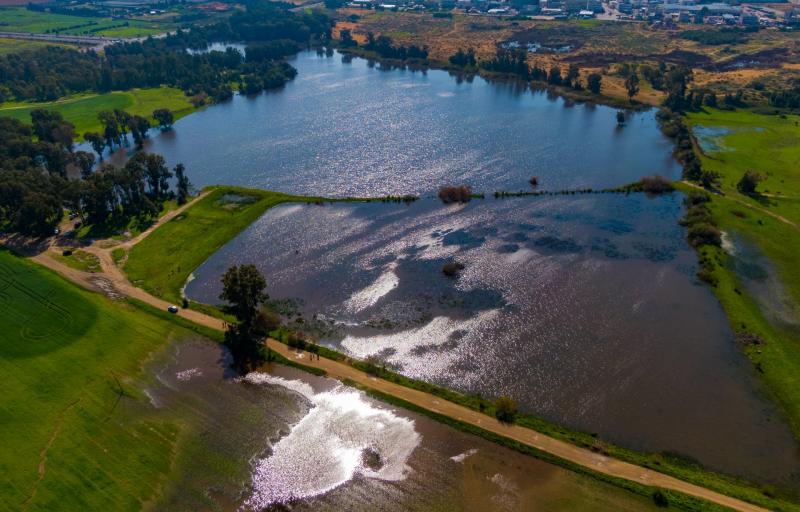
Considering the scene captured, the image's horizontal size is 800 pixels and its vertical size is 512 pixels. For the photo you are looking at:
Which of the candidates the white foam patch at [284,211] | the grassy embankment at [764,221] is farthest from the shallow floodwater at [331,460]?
the white foam patch at [284,211]

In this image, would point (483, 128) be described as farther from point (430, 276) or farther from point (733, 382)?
point (733, 382)

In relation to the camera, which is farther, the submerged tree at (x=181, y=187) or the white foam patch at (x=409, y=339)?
the submerged tree at (x=181, y=187)

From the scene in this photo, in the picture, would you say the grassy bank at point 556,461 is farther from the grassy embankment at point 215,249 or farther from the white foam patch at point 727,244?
the white foam patch at point 727,244

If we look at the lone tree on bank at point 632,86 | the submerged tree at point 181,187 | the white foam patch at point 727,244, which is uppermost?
the lone tree on bank at point 632,86

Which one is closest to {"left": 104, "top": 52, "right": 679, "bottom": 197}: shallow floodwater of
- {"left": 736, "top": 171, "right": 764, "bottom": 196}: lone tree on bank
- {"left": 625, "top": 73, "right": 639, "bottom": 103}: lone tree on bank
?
{"left": 625, "top": 73, "right": 639, "bottom": 103}: lone tree on bank

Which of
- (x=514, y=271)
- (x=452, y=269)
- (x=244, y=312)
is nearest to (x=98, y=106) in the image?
(x=244, y=312)
